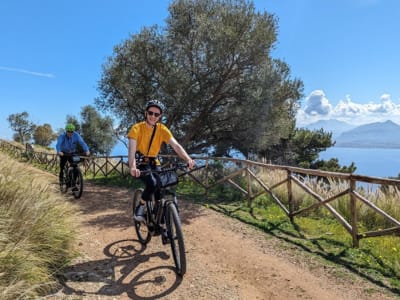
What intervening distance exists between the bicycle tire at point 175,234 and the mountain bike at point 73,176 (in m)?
5.60

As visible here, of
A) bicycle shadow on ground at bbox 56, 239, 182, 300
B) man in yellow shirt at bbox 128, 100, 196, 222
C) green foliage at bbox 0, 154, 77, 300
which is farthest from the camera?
man in yellow shirt at bbox 128, 100, 196, 222

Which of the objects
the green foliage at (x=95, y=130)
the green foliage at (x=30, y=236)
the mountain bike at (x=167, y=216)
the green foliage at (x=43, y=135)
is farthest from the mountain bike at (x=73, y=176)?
the green foliage at (x=43, y=135)

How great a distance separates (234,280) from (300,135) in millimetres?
24503

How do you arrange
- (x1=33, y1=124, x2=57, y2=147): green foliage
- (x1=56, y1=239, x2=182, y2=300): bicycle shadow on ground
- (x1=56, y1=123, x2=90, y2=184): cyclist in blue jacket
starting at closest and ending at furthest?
1. (x1=56, y1=239, x2=182, y2=300): bicycle shadow on ground
2. (x1=56, y1=123, x2=90, y2=184): cyclist in blue jacket
3. (x1=33, y1=124, x2=57, y2=147): green foliage

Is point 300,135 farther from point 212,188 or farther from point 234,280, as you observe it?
point 234,280

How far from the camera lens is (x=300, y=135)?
2692cm

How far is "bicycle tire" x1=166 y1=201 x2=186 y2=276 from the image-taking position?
3.96m

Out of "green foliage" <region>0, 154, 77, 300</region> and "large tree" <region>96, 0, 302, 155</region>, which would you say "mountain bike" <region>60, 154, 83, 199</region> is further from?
"large tree" <region>96, 0, 302, 155</region>

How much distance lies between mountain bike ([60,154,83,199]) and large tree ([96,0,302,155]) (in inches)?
243

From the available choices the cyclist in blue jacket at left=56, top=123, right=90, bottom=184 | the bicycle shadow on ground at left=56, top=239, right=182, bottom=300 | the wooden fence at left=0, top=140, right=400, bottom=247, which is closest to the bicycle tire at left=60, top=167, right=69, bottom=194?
the cyclist in blue jacket at left=56, top=123, right=90, bottom=184

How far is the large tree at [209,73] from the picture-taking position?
1372 cm

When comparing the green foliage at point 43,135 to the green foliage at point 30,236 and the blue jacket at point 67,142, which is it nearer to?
the blue jacket at point 67,142

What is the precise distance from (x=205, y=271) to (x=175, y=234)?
73 cm

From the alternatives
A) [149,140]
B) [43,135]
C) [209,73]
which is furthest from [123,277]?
[43,135]
